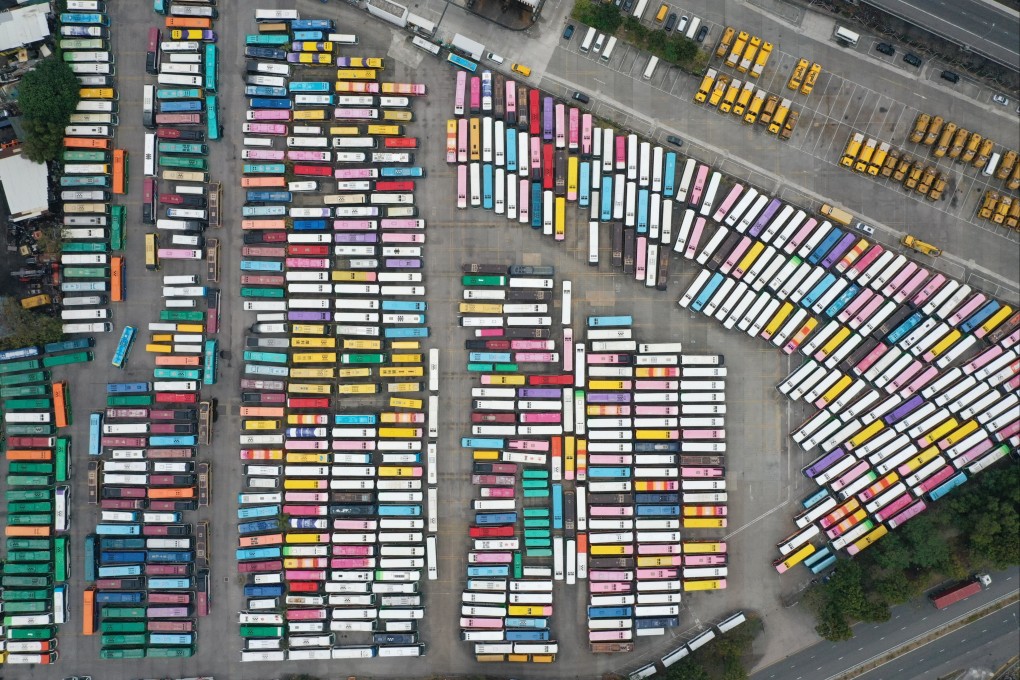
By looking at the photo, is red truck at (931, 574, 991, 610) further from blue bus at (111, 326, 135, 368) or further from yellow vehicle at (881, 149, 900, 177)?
blue bus at (111, 326, 135, 368)

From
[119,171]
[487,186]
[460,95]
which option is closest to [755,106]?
[487,186]

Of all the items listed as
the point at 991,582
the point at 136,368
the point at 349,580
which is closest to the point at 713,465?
the point at 991,582

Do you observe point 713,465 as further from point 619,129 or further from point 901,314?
point 619,129

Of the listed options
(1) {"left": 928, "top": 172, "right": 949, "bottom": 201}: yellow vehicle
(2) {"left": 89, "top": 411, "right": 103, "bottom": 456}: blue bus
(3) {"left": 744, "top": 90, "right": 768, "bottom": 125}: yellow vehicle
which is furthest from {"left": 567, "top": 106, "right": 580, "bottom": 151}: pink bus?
(2) {"left": 89, "top": 411, "right": 103, "bottom": 456}: blue bus

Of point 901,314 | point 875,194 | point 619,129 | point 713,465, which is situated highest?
point 619,129

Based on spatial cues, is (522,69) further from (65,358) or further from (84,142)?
(65,358)

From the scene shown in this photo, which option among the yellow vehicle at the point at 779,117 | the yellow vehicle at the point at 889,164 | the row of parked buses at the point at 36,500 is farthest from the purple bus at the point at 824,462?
the row of parked buses at the point at 36,500
